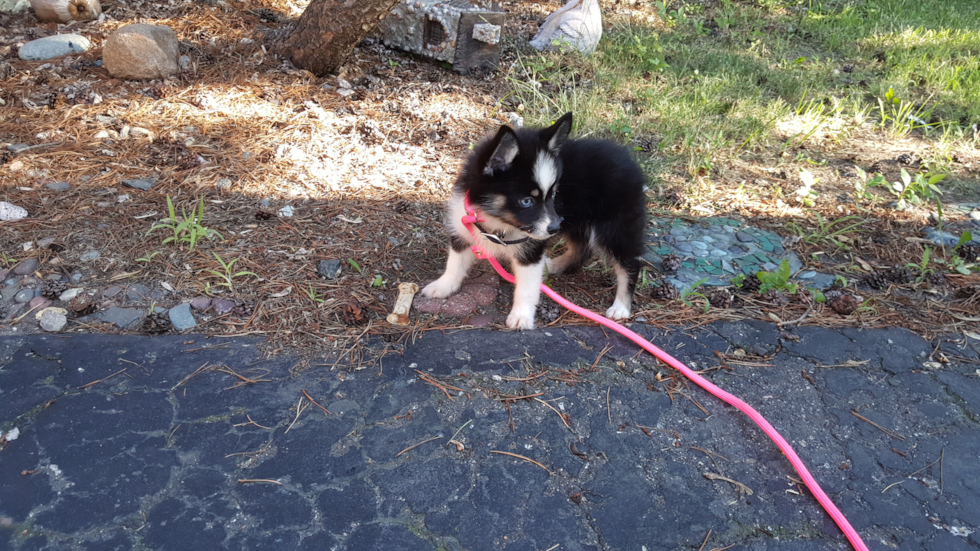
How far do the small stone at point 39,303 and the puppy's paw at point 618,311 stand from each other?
2.75 m

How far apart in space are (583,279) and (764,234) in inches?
50.3

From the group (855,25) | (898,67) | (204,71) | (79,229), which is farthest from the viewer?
(855,25)

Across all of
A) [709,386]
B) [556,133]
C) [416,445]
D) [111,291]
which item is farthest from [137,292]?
[709,386]

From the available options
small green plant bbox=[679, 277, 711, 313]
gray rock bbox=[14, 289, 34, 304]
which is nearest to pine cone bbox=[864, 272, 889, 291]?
small green plant bbox=[679, 277, 711, 313]

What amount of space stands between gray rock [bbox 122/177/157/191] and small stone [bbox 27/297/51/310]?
38.6 inches

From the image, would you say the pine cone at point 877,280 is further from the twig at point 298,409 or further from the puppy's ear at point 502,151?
the twig at point 298,409

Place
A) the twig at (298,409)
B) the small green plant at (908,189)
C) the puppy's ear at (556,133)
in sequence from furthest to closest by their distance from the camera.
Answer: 1. the small green plant at (908,189)
2. the puppy's ear at (556,133)
3. the twig at (298,409)

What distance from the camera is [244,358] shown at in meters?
2.60

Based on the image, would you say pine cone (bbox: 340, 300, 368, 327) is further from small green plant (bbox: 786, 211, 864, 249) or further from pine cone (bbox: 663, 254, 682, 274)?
small green plant (bbox: 786, 211, 864, 249)

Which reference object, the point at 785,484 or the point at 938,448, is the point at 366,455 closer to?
the point at 785,484

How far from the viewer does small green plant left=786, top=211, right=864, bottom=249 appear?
11.8 ft

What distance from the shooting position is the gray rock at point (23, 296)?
2764 millimetres

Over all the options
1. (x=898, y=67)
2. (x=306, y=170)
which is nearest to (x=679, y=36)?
(x=898, y=67)

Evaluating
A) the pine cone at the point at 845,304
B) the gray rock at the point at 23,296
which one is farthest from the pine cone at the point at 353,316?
the pine cone at the point at 845,304
